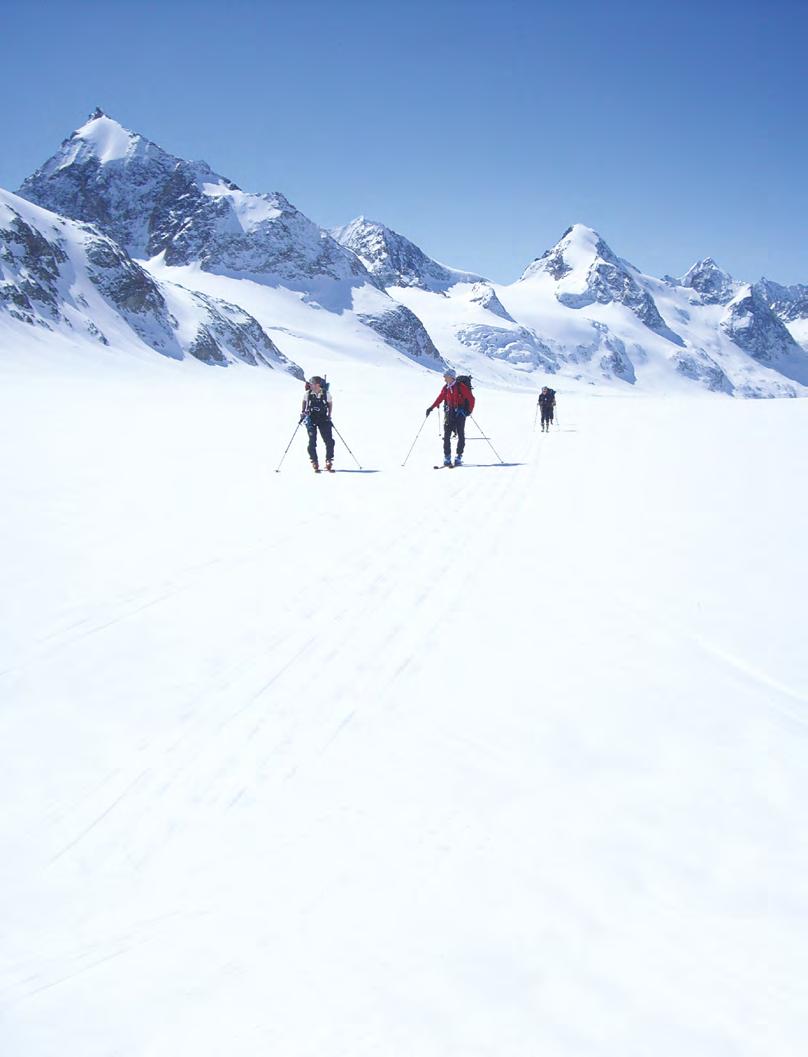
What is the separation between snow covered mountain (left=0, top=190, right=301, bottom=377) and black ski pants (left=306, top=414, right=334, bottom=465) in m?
60.4

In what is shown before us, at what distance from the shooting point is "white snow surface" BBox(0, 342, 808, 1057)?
8.36 feet

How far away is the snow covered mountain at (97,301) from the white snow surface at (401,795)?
68.1m

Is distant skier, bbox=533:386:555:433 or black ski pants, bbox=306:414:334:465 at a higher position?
distant skier, bbox=533:386:555:433

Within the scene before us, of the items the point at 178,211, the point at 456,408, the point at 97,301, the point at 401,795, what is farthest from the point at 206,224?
the point at 401,795

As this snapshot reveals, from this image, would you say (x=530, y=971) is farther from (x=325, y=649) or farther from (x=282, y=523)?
(x=282, y=523)

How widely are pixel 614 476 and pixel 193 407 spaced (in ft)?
74.7

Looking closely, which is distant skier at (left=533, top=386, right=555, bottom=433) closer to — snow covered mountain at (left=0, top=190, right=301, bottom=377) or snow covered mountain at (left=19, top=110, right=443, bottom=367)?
snow covered mountain at (left=0, top=190, right=301, bottom=377)

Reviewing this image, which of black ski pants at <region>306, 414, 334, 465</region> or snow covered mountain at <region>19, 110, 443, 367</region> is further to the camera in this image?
snow covered mountain at <region>19, 110, 443, 367</region>

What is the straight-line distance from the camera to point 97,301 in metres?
77.4

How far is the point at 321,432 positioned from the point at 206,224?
6853 inches

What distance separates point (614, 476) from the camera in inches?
576

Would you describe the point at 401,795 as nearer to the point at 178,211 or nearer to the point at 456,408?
the point at 456,408

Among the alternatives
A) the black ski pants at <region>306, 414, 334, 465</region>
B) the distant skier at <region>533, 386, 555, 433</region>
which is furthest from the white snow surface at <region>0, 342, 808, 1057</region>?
the distant skier at <region>533, 386, 555, 433</region>

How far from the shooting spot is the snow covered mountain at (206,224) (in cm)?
15525
